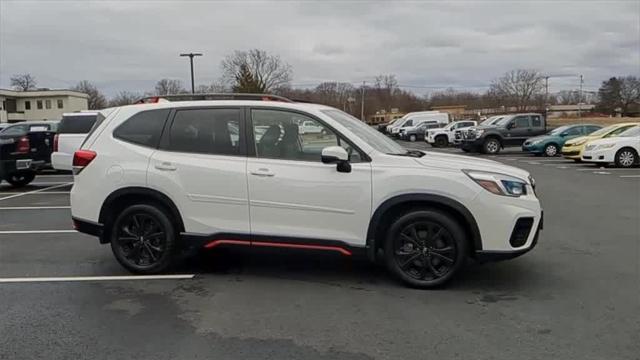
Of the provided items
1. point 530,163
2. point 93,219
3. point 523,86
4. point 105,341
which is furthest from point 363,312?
point 523,86

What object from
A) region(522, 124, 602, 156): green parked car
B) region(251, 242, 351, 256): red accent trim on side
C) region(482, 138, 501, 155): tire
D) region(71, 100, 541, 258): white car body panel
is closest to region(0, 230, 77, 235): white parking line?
region(71, 100, 541, 258): white car body panel

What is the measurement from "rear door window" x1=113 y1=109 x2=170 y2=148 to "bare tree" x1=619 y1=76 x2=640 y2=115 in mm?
102225

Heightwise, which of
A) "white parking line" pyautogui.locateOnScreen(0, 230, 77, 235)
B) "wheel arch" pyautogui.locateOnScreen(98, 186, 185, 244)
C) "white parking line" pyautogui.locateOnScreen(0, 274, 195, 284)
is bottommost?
"white parking line" pyautogui.locateOnScreen(0, 274, 195, 284)

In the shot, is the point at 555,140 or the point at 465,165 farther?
the point at 555,140

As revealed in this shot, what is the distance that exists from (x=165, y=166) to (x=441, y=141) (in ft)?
107

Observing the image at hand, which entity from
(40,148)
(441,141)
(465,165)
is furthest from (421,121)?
(465,165)

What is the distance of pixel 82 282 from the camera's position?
18.2ft

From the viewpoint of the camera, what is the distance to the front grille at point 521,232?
4.99 m

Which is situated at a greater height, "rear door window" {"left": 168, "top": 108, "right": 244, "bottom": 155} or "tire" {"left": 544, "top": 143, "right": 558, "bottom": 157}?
"rear door window" {"left": 168, "top": 108, "right": 244, "bottom": 155}

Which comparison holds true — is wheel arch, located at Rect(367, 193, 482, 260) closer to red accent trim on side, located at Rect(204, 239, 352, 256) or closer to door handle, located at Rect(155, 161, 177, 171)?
red accent trim on side, located at Rect(204, 239, 352, 256)

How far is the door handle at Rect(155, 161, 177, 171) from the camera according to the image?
5504 mm

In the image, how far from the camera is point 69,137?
1365cm

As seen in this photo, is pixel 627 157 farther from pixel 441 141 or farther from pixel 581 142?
pixel 441 141

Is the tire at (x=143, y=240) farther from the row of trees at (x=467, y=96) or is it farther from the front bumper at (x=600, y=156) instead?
the row of trees at (x=467, y=96)
